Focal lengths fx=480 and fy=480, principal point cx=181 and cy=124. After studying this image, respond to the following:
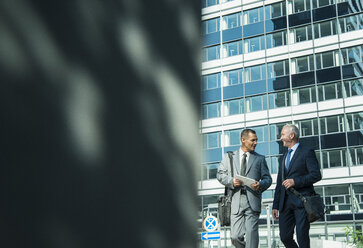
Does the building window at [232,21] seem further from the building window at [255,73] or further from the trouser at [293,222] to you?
the trouser at [293,222]

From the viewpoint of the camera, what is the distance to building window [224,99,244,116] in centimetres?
3666

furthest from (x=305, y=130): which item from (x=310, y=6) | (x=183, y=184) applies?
(x=183, y=184)

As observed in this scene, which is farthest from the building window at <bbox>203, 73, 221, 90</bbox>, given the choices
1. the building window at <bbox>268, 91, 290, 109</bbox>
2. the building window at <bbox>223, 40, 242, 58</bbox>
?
the building window at <bbox>268, 91, 290, 109</bbox>

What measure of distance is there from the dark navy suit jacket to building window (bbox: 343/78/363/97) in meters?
29.5

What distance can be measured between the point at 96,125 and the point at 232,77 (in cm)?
3755

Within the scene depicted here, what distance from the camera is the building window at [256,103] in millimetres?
35628

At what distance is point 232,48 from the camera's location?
126 ft

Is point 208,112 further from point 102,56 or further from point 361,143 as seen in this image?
point 102,56

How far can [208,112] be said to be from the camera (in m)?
38.3

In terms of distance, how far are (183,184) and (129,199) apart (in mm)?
145

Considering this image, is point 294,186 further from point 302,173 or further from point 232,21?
point 232,21

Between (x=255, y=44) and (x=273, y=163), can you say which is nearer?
(x=273, y=163)

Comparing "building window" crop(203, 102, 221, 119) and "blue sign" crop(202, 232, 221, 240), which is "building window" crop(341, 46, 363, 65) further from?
"blue sign" crop(202, 232, 221, 240)

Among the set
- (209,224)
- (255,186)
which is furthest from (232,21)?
(255,186)
